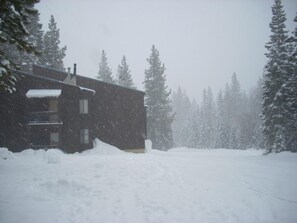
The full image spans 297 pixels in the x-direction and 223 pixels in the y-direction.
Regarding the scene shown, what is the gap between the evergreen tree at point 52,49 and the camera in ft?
131

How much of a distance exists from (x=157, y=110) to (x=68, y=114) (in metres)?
18.6

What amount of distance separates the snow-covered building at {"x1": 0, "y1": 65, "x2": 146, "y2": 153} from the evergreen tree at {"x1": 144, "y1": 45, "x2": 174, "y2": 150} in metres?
10.2

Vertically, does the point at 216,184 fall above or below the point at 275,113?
below

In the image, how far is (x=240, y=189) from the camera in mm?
11305

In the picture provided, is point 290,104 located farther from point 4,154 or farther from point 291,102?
point 4,154

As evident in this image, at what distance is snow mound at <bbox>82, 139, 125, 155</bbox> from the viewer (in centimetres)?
2577

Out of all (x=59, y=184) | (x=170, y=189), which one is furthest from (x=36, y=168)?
(x=170, y=189)

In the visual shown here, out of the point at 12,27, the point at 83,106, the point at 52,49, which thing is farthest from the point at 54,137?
the point at 52,49

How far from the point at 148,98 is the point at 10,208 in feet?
117

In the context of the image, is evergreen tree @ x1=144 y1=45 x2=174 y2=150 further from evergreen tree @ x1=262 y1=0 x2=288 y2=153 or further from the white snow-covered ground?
the white snow-covered ground

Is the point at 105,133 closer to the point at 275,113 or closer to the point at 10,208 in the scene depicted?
the point at 275,113

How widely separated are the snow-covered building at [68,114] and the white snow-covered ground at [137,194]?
11.5 m

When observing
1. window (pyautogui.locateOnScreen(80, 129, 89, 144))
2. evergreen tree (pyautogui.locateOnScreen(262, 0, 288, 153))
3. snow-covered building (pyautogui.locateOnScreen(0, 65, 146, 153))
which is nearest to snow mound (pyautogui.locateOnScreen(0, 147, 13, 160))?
snow-covered building (pyautogui.locateOnScreen(0, 65, 146, 153))

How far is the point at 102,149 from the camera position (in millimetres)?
26500
